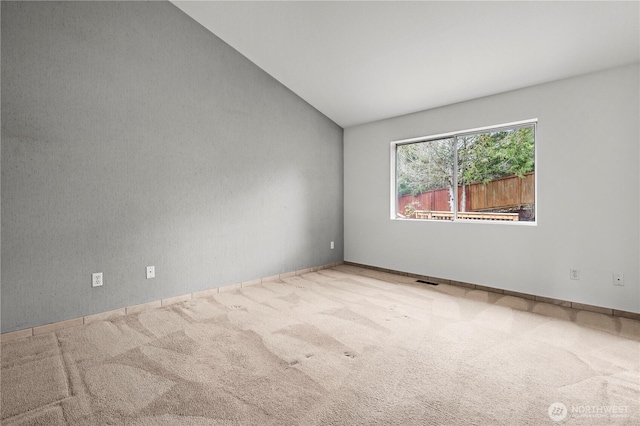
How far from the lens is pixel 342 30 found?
3.22 m

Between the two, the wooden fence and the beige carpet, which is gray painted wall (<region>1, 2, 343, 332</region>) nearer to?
the beige carpet

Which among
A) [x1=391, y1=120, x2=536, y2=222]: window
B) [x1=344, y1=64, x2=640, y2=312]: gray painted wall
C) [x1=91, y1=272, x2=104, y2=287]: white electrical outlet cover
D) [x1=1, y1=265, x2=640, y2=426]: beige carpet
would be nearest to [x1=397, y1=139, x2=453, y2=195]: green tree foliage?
[x1=391, y1=120, x2=536, y2=222]: window

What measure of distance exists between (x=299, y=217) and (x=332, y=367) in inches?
112

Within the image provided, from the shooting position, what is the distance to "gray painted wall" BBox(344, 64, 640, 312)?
2.92 metres

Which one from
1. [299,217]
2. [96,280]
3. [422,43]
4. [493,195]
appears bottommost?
[96,280]

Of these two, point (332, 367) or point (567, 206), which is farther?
point (567, 206)

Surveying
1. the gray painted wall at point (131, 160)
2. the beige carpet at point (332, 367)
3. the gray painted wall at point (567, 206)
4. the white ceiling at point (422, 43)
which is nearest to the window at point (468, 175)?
the gray painted wall at point (567, 206)

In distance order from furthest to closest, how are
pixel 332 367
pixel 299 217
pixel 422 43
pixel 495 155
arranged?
pixel 299 217, pixel 495 155, pixel 422 43, pixel 332 367

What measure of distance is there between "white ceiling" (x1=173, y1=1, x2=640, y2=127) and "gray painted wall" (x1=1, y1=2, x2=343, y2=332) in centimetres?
51

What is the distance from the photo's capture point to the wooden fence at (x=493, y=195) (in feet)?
11.9

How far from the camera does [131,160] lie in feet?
10.3

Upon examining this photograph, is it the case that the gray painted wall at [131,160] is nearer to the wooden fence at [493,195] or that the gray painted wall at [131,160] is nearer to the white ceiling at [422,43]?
the white ceiling at [422,43]

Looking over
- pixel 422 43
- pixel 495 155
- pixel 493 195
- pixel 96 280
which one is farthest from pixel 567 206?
pixel 96 280

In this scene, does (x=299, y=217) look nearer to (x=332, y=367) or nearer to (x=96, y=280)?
(x=96, y=280)
